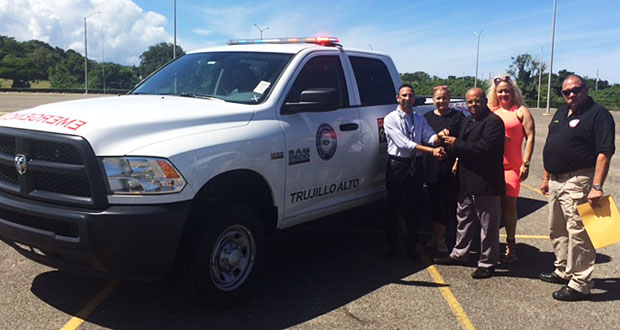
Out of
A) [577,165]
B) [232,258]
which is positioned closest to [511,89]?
[577,165]

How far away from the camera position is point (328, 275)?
187 inches

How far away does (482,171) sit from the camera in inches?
184

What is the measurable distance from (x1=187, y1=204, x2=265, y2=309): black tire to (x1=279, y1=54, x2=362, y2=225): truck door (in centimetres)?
45

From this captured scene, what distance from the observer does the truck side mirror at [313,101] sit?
417 cm

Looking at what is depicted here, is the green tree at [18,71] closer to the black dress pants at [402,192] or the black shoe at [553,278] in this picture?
the black dress pants at [402,192]

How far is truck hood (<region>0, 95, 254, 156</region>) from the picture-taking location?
10.8 feet

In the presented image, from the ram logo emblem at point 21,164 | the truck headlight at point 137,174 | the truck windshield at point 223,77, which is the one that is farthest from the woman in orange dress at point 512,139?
the ram logo emblem at point 21,164

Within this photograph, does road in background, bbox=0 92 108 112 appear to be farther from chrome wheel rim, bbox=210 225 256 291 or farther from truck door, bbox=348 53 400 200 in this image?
chrome wheel rim, bbox=210 225 256 291

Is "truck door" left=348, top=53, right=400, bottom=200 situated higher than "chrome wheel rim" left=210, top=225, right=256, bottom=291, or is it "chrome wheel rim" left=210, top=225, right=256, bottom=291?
"truck door" left=348, top=53, right=400, bottom=200

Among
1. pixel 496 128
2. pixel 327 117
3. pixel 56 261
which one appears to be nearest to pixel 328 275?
pixel 327 117

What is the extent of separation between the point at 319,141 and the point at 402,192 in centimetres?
114

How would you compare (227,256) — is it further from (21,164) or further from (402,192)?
(402,192)

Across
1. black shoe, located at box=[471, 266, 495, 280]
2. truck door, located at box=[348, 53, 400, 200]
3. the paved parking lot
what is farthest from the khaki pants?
truck door, located at box=[348, 53, 400, 200]

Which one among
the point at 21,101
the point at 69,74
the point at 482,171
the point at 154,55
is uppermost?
the point at 154,55
